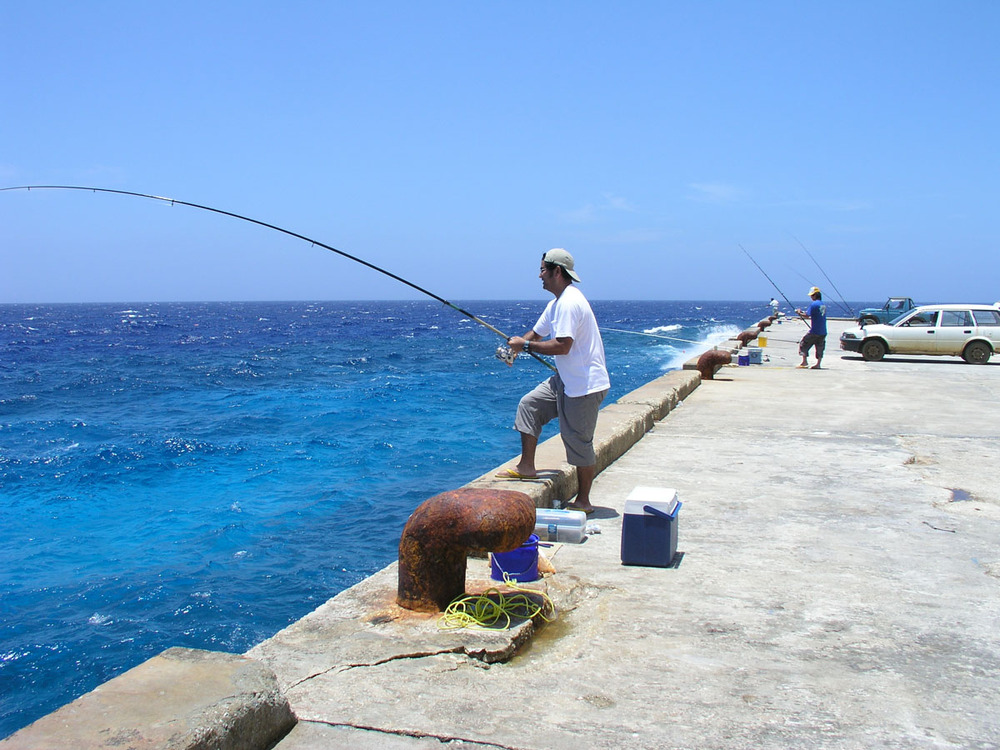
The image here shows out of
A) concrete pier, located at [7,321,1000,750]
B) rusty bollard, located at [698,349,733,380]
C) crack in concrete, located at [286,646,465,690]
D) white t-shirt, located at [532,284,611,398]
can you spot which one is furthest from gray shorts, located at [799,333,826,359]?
crack in concrete, located at [286,646,465,690]

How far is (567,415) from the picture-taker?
5.51m

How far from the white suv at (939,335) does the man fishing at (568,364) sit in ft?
53.4

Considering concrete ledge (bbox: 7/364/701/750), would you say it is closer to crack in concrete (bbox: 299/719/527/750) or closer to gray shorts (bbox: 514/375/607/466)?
crack in concrete (bbox: 299/719/527/750)

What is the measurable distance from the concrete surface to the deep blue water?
3651mm

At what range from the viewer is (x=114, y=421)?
19484 mm

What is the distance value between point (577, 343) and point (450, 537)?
2024mm

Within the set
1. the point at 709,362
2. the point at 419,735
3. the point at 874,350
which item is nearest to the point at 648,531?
the point at 419,735

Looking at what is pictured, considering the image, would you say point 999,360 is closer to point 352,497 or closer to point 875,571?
point 352,497

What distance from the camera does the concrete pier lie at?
2.96 metres

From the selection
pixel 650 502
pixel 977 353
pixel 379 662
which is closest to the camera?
pixel 379 662

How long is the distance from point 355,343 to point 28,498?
3706 centimetres

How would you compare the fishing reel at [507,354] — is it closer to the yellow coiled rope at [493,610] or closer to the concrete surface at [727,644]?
the concrete surface at [727,644]

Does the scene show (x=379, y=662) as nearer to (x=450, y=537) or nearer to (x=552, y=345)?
(x=450, y=537)

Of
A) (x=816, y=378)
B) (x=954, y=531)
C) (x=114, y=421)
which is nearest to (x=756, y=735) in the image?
(x=954, y=531)
